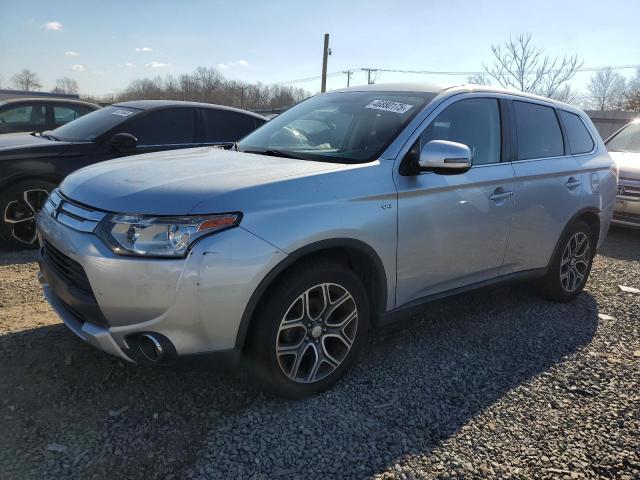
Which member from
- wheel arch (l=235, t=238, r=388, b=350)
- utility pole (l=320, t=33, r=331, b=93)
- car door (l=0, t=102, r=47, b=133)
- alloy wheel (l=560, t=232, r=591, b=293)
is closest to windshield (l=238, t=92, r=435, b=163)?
wheel arch (l=235, t=238, r=388, b=350)

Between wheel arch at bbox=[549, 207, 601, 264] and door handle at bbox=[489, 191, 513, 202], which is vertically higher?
door handle at bbox=[489, 191, 513, 202]

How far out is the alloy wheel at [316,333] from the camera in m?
2.68

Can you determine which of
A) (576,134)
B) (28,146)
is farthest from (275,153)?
(28,146)

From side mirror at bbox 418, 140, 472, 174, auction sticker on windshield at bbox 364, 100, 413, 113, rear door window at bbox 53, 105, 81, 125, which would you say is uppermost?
auction sticker on windshield at bbox 364, 100, 413, 113

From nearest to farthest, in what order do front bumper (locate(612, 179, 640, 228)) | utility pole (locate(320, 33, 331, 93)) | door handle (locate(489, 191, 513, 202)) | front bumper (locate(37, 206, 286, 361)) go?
front bumper (locate(37, 206, 286, 361)) → door handle (locate(489, 191, 513, 202)) → front bumper (locate(612, 179, 640, 228)) → utility pole (locate(320, 33, 331, 93))

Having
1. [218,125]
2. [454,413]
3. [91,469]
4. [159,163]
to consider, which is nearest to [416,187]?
[454,413]

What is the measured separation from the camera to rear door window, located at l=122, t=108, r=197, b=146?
589cm

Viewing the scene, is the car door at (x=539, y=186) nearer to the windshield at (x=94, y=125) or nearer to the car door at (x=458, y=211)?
the car door at (x=458, y=211)

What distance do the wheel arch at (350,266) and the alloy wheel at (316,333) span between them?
17cm

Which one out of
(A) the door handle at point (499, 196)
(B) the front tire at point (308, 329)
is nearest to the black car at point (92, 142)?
(B) the front tire at point (308, 329)

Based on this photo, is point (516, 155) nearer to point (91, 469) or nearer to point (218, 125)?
point (91, 469)

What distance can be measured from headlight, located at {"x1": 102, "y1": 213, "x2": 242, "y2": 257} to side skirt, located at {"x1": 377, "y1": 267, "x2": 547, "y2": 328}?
1251 millimetres

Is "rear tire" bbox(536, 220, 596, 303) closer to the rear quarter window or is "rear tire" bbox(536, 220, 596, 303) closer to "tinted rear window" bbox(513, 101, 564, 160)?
"tinted rear window" bbox(513, 101, 564, 160)

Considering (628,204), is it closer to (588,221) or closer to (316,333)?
(588,221)
